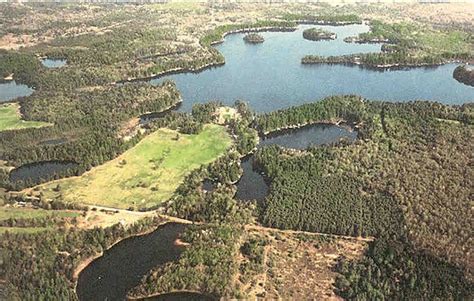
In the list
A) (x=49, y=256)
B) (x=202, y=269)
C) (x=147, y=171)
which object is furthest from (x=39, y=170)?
(x=202, y=269)

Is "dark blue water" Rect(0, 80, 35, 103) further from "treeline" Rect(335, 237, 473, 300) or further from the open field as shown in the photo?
"treeline" Rect(335, 237, 473, 300)

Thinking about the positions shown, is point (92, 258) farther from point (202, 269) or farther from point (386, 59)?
point (386, 59)

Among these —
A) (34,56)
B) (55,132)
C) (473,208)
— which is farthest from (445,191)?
(34,56)

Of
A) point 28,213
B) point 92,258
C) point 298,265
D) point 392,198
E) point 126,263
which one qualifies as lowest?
point 126,263

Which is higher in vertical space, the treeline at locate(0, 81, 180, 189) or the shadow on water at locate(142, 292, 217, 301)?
the treeline at locate(0, 81, 180, 189)

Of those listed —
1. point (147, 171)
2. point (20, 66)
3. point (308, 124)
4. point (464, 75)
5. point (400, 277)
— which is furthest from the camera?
point (20, 66)

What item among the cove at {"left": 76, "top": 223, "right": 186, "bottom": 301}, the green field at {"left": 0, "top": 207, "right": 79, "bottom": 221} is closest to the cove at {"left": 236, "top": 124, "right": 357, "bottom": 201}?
the cove at {"left": 76, "top": 223, "right": 186, "bottom": 301}
